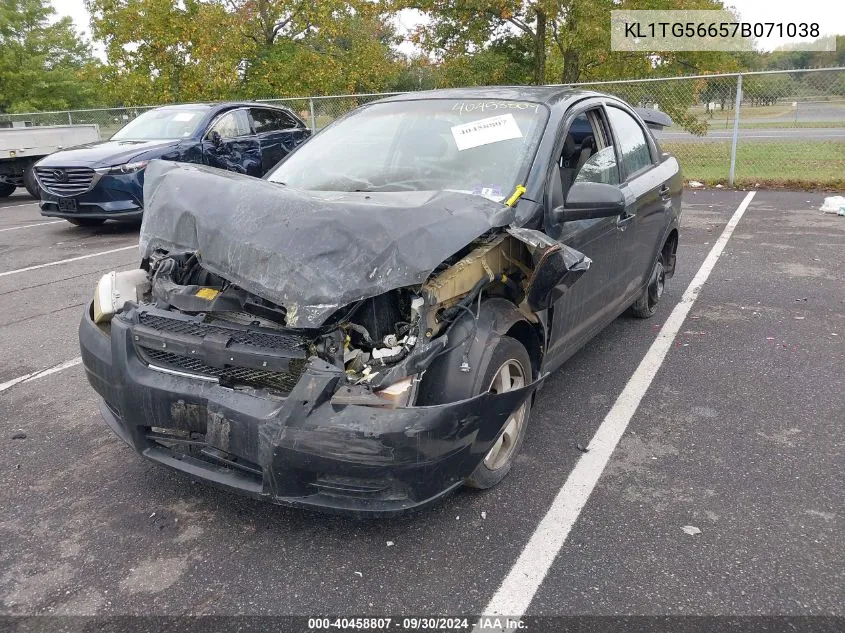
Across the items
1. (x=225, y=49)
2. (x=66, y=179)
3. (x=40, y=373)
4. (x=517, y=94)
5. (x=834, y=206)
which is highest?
(x=225, y=49)

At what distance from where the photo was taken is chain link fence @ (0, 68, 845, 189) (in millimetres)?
12641

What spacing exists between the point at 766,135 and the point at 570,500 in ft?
74.2

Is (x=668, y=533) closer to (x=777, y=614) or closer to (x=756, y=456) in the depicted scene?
(x=777, y=614)

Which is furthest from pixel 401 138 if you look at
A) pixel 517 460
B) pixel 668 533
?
pixel 668 533

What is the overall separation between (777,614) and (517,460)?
1.33m

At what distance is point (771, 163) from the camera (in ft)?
49.7

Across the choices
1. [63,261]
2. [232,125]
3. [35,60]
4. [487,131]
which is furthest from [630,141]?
[35,60]

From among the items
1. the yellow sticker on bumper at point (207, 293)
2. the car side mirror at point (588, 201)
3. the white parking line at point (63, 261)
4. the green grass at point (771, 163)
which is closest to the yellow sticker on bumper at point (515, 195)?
the car side mirror at point (588, 201)

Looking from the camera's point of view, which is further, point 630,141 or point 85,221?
point 85,221

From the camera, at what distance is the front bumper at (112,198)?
9.16 metres

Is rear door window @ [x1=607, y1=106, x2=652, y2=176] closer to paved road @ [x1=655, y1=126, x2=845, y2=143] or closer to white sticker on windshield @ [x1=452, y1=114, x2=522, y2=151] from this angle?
white sticker on windshield @ [x1=452, y1=114, x2=522, y2=151]

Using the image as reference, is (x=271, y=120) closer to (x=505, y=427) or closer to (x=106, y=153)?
(x=106, y=153)

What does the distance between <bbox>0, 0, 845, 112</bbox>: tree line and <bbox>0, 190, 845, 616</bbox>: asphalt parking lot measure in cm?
1341

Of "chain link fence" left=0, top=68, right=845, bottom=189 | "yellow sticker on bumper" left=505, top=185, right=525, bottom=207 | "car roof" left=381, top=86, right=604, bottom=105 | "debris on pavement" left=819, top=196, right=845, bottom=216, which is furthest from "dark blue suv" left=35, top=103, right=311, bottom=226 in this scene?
"debris on pavement" left=819, top=196, right=845, bottom=216
